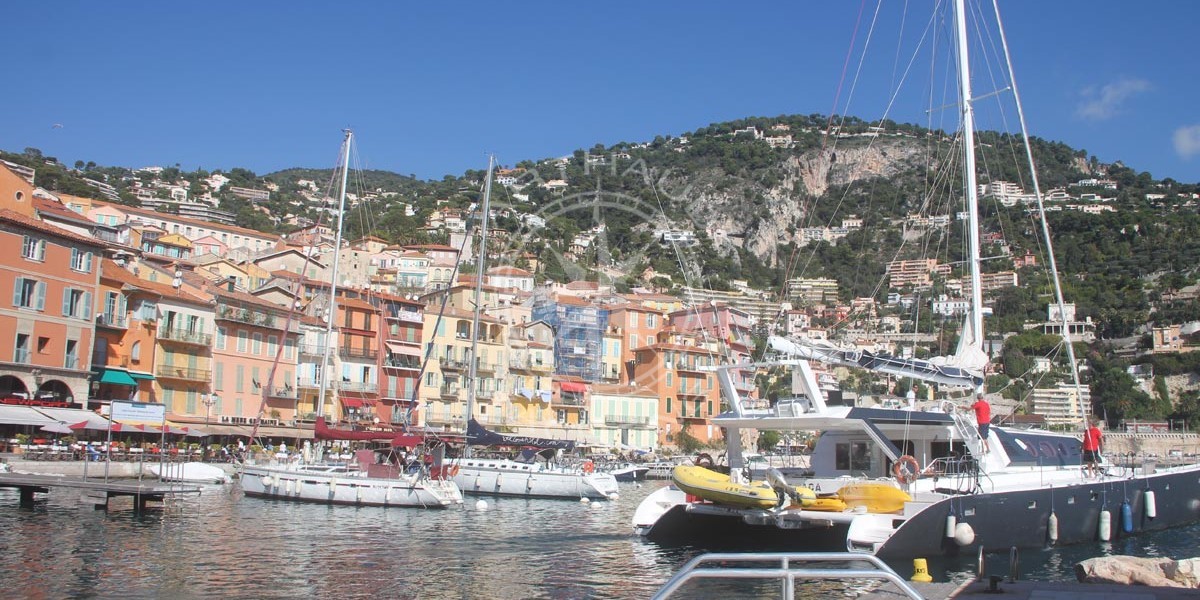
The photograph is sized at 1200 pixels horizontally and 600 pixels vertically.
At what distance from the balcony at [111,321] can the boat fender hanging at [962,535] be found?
38034 mm

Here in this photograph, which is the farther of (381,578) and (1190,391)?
(1190,391)

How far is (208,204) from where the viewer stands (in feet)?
475

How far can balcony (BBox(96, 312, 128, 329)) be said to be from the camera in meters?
43.6

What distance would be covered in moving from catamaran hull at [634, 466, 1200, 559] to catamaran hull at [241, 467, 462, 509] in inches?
448

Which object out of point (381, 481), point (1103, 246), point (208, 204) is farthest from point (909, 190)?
point (381, 481)

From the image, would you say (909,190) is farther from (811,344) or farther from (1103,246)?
(811,344)

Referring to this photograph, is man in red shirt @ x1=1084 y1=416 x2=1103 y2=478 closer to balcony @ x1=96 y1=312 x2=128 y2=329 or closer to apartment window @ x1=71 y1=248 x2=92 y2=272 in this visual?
apartment window @ x1=71 y1=248 x2=92 y2=272

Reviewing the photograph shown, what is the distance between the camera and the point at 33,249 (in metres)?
39.4

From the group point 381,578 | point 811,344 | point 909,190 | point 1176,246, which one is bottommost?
point 381,578

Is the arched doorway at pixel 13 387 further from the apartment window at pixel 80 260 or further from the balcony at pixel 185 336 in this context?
the balcony at pixel 185 336

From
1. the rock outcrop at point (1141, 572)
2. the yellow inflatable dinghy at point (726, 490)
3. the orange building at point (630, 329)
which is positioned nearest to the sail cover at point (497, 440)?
the yellow inflatable dinghy at point (726, 490)

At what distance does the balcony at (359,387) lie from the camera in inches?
2201

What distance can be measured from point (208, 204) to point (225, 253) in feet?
214

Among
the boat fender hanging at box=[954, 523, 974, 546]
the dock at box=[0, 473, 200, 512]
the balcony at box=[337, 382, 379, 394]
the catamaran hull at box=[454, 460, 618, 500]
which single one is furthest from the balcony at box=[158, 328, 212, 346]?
the boat fender hanging at box=[954, 523, 974, 546]
